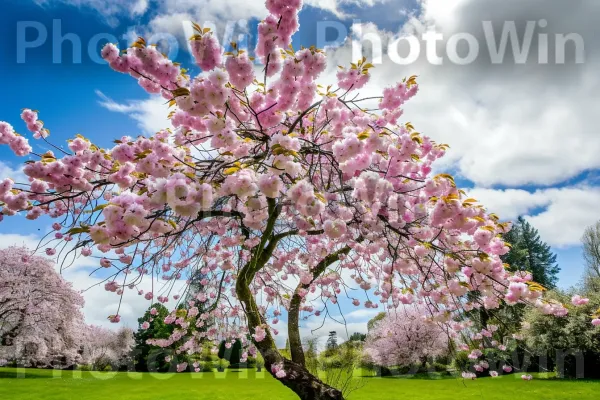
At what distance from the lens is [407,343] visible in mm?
18266

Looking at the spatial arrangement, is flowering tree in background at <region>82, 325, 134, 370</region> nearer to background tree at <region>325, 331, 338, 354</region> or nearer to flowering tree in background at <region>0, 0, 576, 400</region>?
background tree at <region>325, 331, 338, 354</region>

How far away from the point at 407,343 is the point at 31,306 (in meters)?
18.2

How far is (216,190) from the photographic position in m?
2.93

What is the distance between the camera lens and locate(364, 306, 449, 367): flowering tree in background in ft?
57.9

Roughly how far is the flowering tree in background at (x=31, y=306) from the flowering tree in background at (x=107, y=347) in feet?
14.5

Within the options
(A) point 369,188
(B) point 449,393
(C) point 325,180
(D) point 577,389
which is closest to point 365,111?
(C) point 325,180

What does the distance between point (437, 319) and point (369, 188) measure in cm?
283

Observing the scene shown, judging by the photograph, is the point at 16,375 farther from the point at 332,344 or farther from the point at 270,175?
the point at 270,175

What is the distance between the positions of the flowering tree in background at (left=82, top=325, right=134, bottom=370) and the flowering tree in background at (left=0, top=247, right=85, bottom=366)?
4.42 m

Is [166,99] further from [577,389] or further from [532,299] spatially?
[577,389]

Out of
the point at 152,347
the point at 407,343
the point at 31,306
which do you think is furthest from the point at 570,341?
the point at 152,347

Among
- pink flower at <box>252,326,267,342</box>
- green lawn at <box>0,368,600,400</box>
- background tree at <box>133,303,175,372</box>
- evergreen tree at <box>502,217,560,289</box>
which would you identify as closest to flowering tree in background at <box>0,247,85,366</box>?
green lawn at <box>0,368,600,400</box>

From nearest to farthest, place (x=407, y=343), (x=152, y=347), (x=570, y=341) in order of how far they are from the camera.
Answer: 1. (x=570, y=341)
2. (x=407, y=343)
3. (x=152, y=347)

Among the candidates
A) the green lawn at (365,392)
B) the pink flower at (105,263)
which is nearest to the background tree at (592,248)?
the green lawn at (365,392)
